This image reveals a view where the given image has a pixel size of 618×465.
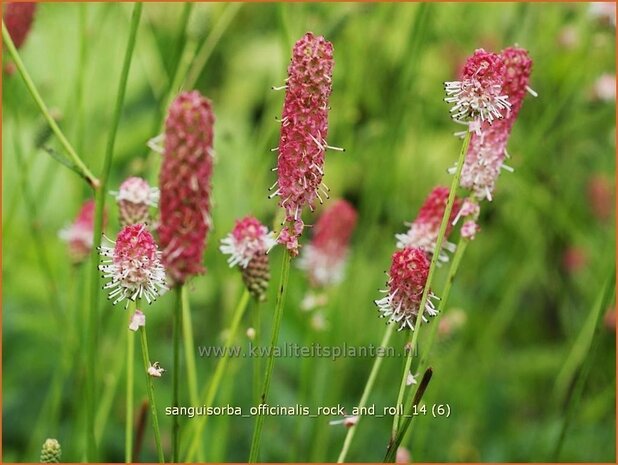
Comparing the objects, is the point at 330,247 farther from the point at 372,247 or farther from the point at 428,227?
the point at 372,247

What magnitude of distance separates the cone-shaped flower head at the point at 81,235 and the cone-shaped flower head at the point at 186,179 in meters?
0.41

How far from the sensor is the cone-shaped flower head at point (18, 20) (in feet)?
3.08

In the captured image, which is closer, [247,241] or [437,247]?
[437,247]

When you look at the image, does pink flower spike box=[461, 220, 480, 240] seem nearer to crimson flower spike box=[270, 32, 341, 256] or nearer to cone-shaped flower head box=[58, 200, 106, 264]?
crimson flower spike box=[270, 32, 341, 256]

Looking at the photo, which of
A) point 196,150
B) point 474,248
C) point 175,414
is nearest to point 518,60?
point 196,150

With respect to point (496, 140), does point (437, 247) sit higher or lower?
lower

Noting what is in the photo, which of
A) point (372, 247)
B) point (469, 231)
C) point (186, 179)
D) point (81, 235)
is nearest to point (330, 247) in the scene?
point (81, 235)

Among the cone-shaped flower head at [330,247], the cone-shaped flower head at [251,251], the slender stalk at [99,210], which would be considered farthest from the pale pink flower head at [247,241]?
the cone-shaped flower head at [330,247]

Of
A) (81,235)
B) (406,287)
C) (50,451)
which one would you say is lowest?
(50,451)

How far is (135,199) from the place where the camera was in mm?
811

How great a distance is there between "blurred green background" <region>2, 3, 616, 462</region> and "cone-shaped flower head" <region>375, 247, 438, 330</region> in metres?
0.41

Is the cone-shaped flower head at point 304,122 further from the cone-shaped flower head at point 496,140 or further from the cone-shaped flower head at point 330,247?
the cone-shaped flower head at point 330,247

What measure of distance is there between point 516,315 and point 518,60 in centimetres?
138

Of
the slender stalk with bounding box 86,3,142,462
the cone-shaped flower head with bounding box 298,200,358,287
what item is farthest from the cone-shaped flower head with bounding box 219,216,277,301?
the cone-shaped flower head with bounding box 298,200,358,287
